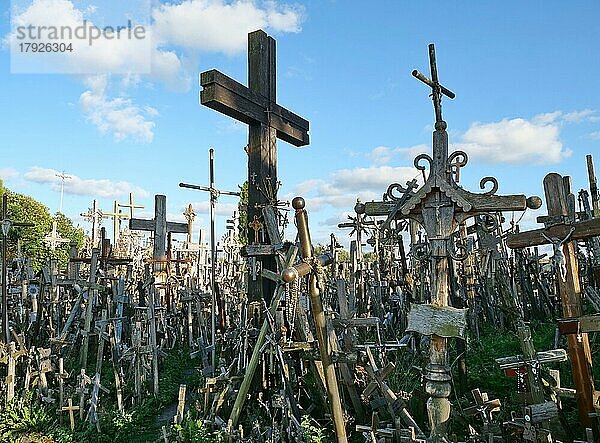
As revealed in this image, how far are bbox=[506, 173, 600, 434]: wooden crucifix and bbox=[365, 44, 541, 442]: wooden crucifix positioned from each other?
5.30 ft

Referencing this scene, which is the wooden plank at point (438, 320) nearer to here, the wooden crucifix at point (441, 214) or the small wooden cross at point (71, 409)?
the wooden crucifix at point (441, 214)

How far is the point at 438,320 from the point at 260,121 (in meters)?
3.26

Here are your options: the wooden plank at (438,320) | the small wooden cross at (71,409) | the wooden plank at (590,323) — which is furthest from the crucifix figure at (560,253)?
the small wooden cross at (71,409)

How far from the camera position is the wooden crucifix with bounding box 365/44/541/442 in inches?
188

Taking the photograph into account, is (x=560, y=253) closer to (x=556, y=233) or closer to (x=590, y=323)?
(x=556, y=233)

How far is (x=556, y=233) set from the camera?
241 inches

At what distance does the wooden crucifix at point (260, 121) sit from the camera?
21.0 feet

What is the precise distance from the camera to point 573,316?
6.11 m

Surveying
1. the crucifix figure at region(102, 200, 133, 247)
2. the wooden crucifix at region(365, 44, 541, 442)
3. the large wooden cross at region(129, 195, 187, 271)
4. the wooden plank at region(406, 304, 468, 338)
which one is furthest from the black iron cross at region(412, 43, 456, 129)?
the crucifix figure at region(102, 200, 133, 247)

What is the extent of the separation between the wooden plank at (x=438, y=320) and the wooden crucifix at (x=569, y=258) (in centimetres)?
207

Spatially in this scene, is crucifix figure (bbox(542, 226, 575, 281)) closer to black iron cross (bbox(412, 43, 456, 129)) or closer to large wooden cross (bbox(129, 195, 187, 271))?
black iron cross (bbox(412, 43, 456, 129))

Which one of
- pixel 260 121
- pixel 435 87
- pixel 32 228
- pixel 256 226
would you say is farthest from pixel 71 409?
pixel 32 228

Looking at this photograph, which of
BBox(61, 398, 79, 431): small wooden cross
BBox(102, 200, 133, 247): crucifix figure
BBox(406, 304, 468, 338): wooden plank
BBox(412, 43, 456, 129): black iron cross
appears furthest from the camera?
BBox(102, 200, 133, 247): crucifix figure

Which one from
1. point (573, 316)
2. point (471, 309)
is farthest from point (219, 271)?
point (573, 316)
